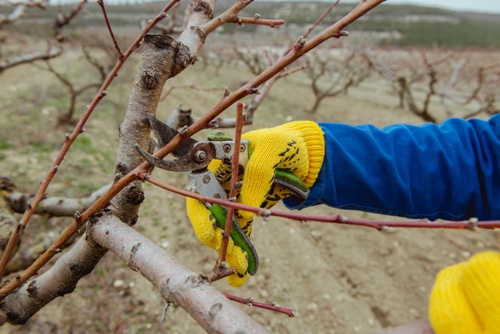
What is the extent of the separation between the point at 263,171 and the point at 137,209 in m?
0.40

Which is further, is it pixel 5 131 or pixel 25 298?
pixel 5 131

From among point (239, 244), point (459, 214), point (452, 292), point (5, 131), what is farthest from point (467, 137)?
point (5, 131)

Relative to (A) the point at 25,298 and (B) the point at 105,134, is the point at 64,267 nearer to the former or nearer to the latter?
(A) the point at 25,298

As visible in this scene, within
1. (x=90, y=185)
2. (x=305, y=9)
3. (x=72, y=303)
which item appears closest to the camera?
(x=72, y=303)

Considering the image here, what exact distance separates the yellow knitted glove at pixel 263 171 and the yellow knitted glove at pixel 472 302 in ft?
1.69

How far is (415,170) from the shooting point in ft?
4.39

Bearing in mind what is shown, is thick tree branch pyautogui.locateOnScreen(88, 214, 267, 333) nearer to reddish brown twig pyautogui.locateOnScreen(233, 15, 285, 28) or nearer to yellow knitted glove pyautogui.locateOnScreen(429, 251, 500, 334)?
yellow knitted glove pyautogui.locateOnScreen(429, 251, 500, 334)

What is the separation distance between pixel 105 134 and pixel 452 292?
7.20m

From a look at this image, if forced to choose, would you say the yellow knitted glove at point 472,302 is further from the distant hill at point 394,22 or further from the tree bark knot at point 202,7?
the distant hill at point 394,22

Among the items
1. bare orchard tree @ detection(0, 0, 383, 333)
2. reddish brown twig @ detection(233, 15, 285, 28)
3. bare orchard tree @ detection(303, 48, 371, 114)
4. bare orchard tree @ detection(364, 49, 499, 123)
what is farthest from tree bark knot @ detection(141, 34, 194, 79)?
bare orchard tree @ detection(364, 49, 499, 123)

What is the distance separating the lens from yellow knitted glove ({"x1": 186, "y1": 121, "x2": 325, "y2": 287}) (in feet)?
3.41

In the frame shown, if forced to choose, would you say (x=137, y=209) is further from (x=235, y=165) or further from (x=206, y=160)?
(x=235, y=165)

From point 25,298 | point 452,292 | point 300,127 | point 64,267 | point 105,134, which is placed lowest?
point 105,134

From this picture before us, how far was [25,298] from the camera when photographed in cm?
118
